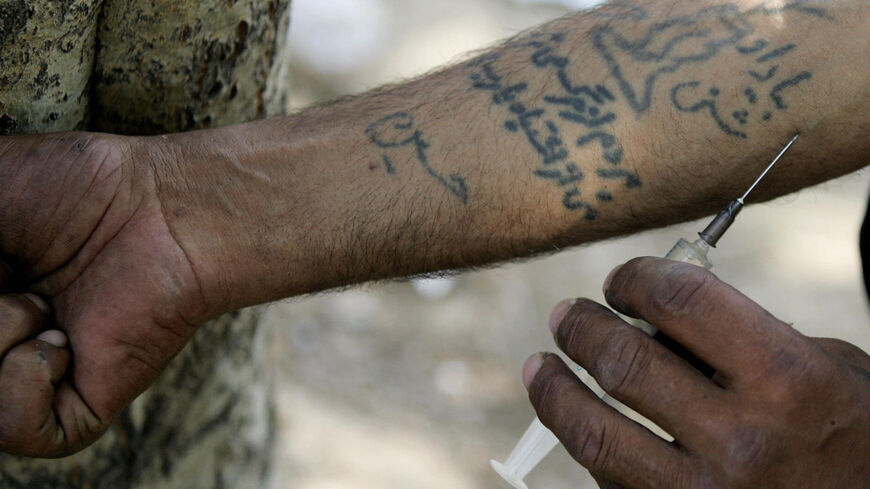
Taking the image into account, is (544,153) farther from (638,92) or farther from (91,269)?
(91,269)

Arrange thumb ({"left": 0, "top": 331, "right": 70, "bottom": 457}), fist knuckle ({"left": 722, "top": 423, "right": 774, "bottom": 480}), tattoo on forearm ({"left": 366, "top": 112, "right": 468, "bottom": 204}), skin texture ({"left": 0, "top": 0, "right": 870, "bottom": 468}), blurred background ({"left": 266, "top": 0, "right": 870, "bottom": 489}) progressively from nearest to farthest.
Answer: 1. fist knuckle ({"left": 722, "top": 423, "right": 774, "bottom": 480})
2. thumb ({"left": 0, "top": 331, "right": 70, "bottom": 457})
3. skin texture ({"left": 0, "top": 0, "right": 870, "bottom": 468})
4. tattoo on forearm ({"left": 366, "top": 112, "right": 468, "bottom": 204})
5. blurred background ({"left": 266, "top": 0, "right": 870, "bottom": 489})

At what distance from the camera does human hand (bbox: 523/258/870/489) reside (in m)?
0.96

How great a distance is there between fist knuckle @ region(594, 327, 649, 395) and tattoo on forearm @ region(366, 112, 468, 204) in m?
0.35

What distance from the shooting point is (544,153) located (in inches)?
49.8

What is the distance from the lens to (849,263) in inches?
124

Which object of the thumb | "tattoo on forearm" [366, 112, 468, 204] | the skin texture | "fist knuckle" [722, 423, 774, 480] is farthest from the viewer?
"tattoo on forearm" [366, 112, 468, 204]

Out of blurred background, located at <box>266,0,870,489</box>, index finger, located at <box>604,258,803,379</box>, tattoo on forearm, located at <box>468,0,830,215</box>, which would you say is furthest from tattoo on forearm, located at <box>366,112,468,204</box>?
blurred background, located at <box>266,0,870,489</box>

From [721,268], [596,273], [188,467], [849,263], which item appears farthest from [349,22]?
[188,467]

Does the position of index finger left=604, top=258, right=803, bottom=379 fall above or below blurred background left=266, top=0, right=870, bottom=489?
above

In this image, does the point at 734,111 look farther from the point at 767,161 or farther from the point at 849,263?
the point at 849,263

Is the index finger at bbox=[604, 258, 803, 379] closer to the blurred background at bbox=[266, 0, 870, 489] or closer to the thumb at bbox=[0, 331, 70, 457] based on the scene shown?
the thumb at bbox=[0, 331, 70, 457]

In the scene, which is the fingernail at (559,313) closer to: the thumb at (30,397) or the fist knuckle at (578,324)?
the fist knuckle at (578,324)

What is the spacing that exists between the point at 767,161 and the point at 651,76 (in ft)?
0.63

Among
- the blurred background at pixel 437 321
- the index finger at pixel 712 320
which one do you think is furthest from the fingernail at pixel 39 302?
the blurred background at pixel 437 321
